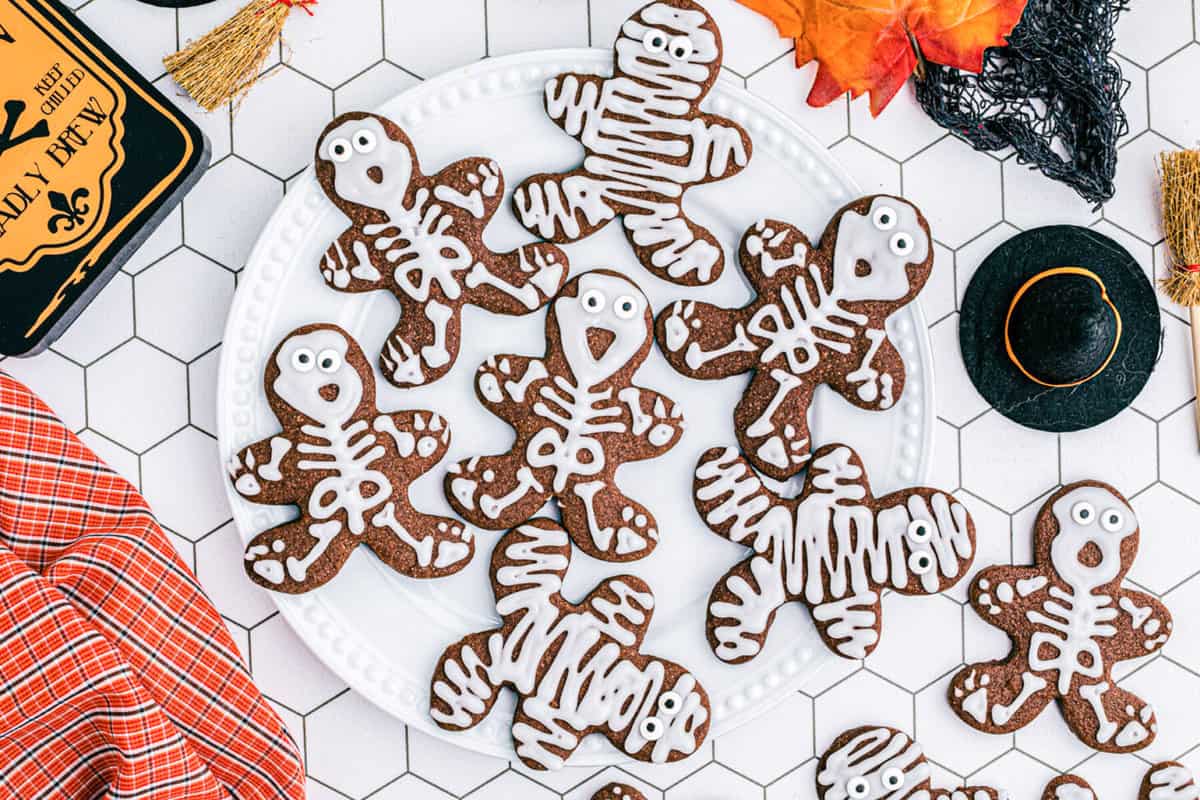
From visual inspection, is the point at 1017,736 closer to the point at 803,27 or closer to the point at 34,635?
the point at 803,27

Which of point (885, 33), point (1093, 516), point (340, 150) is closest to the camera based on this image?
point (885, 33)

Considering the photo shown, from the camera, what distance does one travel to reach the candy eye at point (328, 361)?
→ 3.26 ft

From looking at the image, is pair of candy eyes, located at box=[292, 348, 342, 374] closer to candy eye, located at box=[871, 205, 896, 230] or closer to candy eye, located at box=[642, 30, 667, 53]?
candy eye, located at box=[642, 30, 667, 53]

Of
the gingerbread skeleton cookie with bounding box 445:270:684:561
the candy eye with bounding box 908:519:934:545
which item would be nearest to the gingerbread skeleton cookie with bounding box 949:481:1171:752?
the candy eye with bounding box 908:519:934:545

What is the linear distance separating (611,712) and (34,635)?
0.56 metres

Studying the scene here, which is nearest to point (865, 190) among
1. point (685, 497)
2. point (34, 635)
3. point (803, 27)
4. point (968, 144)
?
point (968, 144)

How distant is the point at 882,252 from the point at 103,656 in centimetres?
86

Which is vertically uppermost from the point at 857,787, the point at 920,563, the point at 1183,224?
the point at 1183,224

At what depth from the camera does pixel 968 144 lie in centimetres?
109

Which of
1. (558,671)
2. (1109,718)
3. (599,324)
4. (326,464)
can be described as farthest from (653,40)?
(1109,718)

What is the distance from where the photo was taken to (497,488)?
1019mm

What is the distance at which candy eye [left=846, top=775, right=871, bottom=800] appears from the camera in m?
1.08

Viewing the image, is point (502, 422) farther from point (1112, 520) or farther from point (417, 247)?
point (1112, 520)

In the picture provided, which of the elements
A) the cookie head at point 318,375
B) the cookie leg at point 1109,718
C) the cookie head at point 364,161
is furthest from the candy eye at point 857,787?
the cookie head at point 364,161
